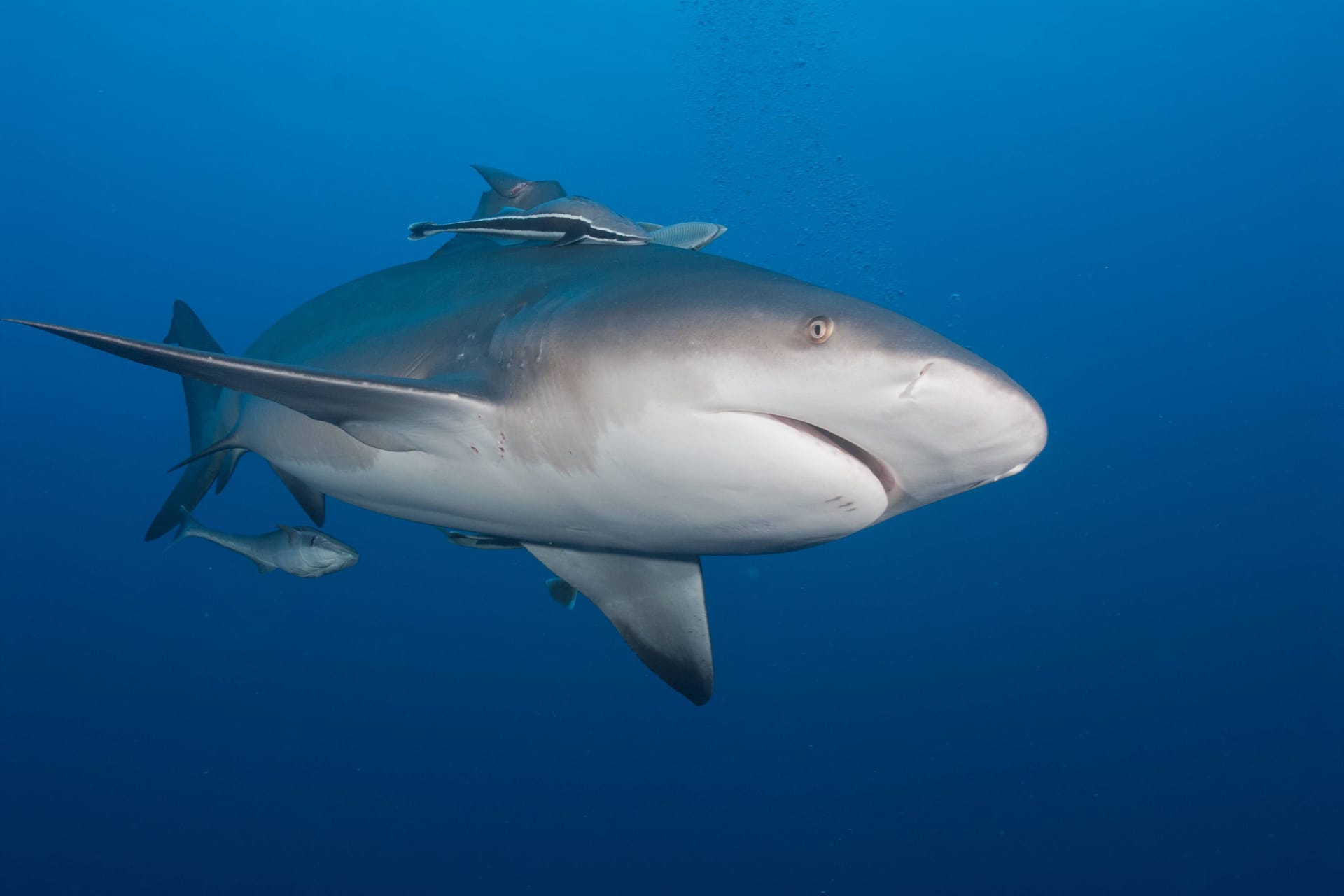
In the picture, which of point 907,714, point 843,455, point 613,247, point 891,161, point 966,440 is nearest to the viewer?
point 966,440

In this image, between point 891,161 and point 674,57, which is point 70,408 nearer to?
point 674,57

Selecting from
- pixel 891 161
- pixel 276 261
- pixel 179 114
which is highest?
pixel 891 161

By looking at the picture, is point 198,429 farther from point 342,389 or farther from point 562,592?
point 342,389

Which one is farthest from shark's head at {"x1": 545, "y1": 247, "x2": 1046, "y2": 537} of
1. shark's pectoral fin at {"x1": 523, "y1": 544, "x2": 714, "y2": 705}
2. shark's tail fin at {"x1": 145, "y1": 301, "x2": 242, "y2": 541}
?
shark's tail fin at {"x1": 145, "y1": 301, "x2": 242, "y2": 541}

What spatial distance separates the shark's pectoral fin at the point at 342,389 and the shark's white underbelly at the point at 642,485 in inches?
5.9

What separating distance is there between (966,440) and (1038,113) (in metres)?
48.8

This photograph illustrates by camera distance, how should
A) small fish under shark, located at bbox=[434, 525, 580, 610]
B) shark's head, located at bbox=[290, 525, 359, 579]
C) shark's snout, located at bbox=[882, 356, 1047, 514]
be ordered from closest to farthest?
shark's snout, located at bbox=[882, 356, 1047, 514] < small fish under shark, located at bbox=[434, 525, 580, 610] < shark's head, located at bbox=[290, 525, 359, 579]

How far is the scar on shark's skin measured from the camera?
1.24m

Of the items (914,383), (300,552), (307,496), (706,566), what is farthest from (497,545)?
(706,566)

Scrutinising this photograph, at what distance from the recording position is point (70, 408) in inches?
1672

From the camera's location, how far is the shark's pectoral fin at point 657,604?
2859 millimetres

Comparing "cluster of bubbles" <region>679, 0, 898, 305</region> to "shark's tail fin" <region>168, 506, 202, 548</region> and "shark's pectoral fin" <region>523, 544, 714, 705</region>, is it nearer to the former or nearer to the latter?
"shark's tail fin" <region>168, 506, 202, 548</region>

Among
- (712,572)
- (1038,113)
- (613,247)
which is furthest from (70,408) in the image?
(1038,113)

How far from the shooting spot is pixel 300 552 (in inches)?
194
